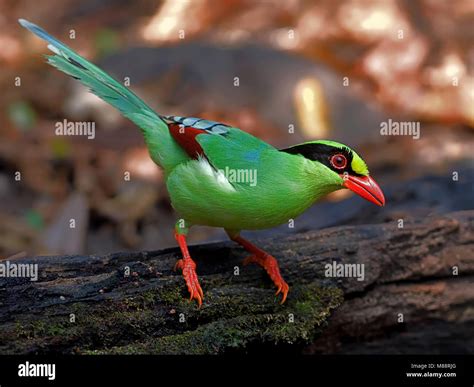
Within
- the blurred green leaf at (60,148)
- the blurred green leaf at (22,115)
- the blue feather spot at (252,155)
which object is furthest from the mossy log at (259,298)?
the blurred green leaf at (22,115)

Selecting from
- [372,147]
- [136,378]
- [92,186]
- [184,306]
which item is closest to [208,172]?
[184,306]

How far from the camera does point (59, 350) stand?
3.67 m

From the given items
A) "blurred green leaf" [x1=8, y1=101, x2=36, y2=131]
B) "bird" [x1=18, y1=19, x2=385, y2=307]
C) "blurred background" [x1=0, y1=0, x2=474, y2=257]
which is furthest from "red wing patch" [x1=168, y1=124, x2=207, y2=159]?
"blurred green leaf" [x1=8, y1=101, x2=36, y2=131]

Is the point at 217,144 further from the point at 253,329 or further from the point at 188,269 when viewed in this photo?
the point at 253,329

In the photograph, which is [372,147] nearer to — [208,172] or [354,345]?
[354,345]

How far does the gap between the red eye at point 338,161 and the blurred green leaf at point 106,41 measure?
737cm

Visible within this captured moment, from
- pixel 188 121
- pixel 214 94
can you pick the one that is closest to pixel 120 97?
pixel 188 121

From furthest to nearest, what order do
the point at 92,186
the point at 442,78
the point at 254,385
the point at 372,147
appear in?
the point at 442,78, the point at 372,147, the point at 92,186, the point at 254,385

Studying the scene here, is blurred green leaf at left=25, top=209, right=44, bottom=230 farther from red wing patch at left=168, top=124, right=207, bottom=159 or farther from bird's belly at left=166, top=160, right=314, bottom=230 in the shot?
bird's belly at left=166, top=160, right=314, bottom=230

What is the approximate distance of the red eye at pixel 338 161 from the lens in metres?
3.97

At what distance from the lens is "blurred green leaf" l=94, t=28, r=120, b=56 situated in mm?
10867

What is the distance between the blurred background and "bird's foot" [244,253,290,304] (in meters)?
2.05

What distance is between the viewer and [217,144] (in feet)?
13.7

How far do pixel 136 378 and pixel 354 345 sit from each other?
→ 158 centimetres
